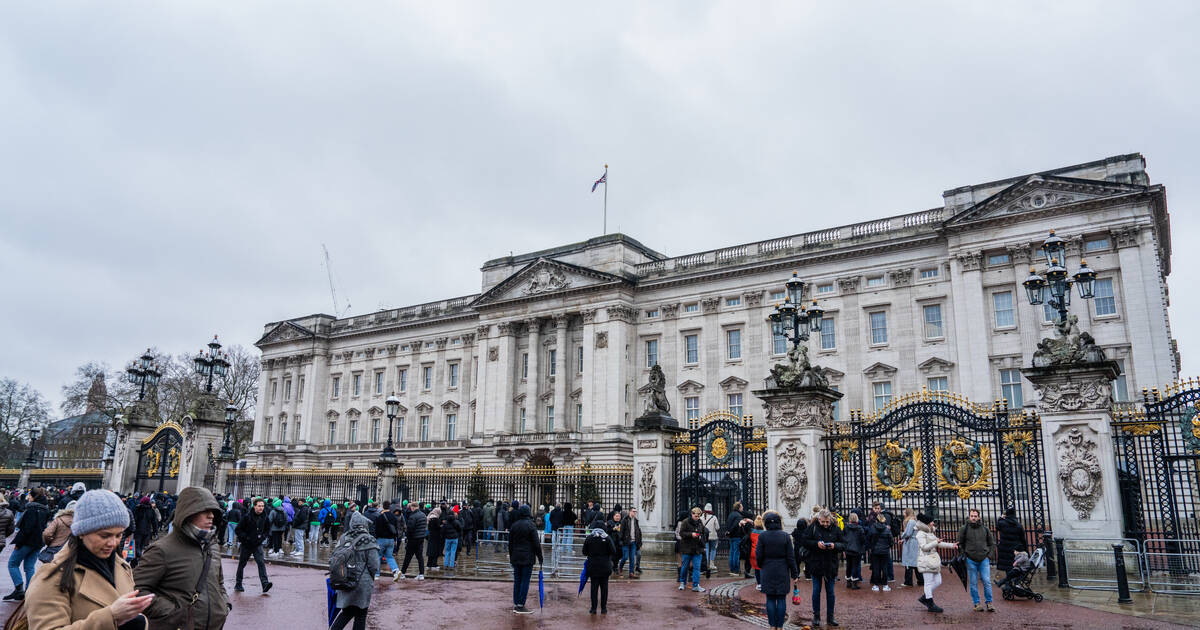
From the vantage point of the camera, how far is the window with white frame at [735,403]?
157ft

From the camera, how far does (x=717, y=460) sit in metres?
19.7

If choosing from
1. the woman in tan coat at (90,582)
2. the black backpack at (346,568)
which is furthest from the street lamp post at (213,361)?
the woman in tan coat at (90,582)

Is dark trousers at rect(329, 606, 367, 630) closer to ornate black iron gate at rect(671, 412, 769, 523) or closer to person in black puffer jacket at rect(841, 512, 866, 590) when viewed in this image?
person in black puffer jacket at rect(841, 512, 866, 590)

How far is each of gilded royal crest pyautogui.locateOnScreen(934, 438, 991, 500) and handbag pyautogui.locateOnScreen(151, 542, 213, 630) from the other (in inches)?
603

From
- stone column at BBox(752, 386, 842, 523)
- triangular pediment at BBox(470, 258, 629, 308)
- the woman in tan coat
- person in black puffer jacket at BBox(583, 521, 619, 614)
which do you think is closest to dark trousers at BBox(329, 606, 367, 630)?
person in black puffer jacket at BBox(583, 521, 619, 614)

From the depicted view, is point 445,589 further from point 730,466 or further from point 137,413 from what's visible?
point 137,413

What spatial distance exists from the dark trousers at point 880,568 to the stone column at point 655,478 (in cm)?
584

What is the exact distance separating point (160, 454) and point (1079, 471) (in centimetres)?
2968

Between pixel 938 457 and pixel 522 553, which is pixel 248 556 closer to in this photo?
pixel 522 553

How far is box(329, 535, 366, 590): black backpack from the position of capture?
877cm

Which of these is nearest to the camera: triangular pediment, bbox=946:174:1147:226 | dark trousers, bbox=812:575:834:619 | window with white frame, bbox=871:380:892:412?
dark trousers, bbox=812:575:834:619

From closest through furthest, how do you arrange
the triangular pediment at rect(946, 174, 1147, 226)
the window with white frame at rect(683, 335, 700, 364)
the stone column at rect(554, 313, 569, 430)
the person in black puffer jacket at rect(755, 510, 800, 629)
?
the person in black puffer jacket at rect(755, 510, 800, 629), the triangular pediment at rect(946, 174, 1147, 226), the window with white frame at rect(683, 335, 700, 364), the stone column at rect(554, 313, 569, 430)

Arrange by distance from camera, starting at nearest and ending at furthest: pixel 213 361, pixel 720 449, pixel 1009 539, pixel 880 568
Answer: pixel 1009 539, pixel 880 568, pixel 720 449, pixel 213 361

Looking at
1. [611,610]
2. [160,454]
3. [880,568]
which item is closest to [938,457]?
[880,568]
